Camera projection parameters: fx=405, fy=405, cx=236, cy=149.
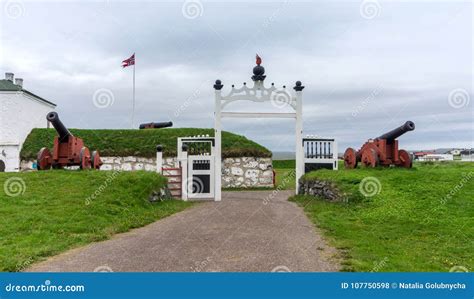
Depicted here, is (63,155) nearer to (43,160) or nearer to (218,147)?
(43,160)

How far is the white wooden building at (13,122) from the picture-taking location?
27781 mm

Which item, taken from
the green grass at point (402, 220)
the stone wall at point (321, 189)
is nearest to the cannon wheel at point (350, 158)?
the stone wall at point (321, 189)

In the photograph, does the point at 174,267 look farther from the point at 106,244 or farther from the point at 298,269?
the point at 106,244

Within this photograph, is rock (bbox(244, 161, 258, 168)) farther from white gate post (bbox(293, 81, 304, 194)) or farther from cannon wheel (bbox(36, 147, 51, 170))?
cannon wheel (bbox(36, 147, 51, 170))

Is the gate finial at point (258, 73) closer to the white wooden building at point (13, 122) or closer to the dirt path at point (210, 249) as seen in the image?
the dirt path at point (210, 249)

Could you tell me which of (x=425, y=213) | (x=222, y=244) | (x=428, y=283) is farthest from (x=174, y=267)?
(x=425, y=213)

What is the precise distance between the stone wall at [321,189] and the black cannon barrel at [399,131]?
12.3ft

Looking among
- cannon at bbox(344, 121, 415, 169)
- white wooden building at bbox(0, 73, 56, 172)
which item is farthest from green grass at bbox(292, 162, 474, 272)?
white wooden building at bbox(0, 73, 56, 172)

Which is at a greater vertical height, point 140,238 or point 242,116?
point 242,116

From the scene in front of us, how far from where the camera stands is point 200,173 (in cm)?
1844

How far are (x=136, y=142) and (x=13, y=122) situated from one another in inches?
338

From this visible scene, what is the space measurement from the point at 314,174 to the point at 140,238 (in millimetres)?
10286

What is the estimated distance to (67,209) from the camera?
11.2 metres

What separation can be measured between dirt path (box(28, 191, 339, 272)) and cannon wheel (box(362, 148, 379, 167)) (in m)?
7.12
